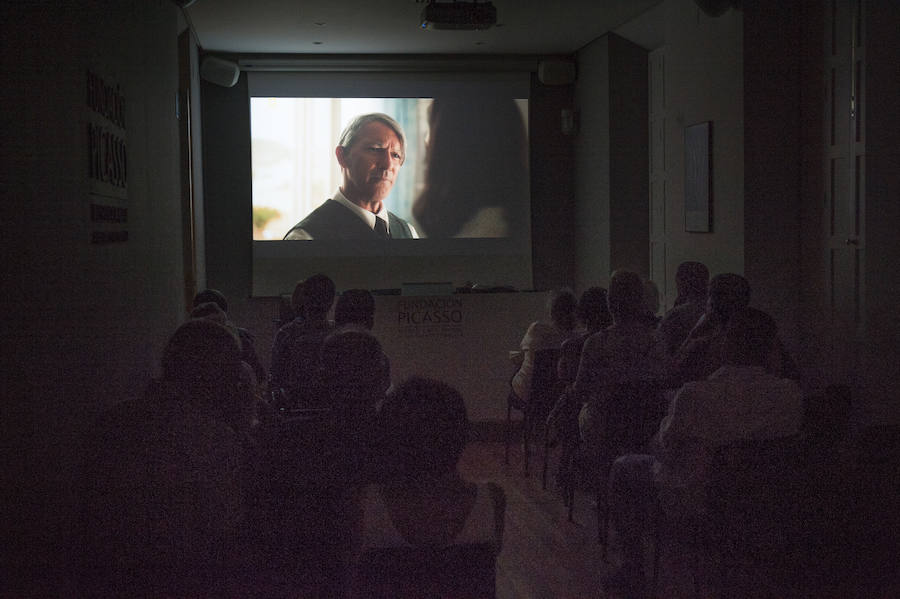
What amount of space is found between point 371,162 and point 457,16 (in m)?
3.17

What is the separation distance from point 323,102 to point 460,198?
5.56ft

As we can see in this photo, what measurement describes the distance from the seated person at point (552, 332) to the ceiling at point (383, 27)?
2.85 meters

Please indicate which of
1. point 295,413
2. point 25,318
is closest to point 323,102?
point 295,413

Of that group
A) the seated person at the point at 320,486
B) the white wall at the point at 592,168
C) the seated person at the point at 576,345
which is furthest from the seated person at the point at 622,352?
the white wall at the point at 592,168

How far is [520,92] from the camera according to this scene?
9.73 m

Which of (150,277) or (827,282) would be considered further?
(827,282)

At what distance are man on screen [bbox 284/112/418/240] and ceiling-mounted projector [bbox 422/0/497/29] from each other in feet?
9.83

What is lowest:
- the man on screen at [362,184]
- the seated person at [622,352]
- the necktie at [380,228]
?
the seated person at [622,352]

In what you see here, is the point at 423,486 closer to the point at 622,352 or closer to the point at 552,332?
the point at 622,352

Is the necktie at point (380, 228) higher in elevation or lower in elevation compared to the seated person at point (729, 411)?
higher

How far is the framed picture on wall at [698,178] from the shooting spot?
633cm

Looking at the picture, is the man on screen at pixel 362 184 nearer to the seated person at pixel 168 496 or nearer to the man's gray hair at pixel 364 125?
the man's gray hair at pixel 364 125

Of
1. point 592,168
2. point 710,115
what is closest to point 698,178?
point 710,115

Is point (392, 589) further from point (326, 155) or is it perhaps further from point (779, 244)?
point (326, 155)
